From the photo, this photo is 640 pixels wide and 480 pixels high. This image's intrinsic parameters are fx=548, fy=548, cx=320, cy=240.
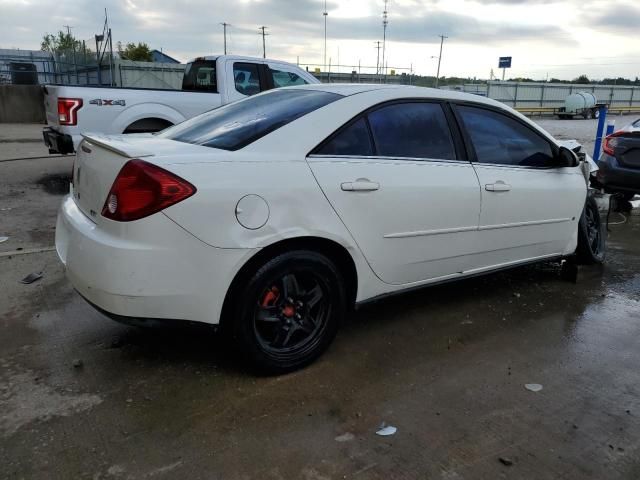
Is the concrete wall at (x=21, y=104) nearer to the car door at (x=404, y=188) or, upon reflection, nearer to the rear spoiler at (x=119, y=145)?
the rear spoiler at (x=119, y=145)

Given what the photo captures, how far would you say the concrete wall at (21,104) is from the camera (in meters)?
18.6

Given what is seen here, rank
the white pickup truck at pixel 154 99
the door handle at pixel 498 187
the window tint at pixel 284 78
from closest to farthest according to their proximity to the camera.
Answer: the door handle at pixel 498 187, the white pickup truck at pixel 154 99, the window tint at pixel 284 78

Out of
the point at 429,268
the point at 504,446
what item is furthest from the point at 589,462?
the point at 429,268

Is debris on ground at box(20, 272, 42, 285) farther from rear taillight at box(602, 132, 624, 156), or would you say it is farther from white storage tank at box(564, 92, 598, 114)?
white storage tank at box(564, 92, 598, 114)

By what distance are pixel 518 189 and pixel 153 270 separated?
8.73ft

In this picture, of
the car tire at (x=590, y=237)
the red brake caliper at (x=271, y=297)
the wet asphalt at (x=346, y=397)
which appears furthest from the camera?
the car tire at (x=590, y=237)

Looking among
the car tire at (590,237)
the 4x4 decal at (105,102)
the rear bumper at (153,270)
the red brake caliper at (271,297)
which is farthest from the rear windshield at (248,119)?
the 4x4 decal at (105,102)

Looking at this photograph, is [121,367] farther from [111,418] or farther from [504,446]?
[504,446]

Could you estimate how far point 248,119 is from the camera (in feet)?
11.2

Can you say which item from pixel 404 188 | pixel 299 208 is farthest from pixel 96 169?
pixel 404 188

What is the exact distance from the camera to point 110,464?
2.37 meters

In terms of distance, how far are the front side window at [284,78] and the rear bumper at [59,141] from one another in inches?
128

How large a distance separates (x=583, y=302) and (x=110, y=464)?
3.74 m

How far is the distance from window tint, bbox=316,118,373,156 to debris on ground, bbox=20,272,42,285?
2.84 metres
